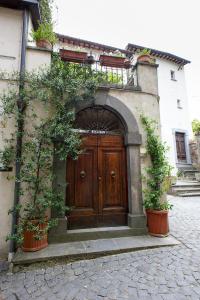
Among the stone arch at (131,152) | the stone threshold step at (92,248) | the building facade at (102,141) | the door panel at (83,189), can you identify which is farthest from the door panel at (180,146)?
the door panel at (83,189)

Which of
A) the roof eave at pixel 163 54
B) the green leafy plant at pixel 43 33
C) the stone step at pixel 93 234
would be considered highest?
the roof eave at pixel 163 54

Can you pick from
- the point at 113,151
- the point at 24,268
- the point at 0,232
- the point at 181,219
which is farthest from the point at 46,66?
the point at 181,219

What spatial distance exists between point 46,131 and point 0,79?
1.69 m

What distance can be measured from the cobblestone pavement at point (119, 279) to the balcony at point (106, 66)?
4005mm

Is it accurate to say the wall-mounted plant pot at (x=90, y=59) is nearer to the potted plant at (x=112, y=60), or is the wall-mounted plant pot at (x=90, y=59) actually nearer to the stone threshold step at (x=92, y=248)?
the potted plant at (x=112, y=60)

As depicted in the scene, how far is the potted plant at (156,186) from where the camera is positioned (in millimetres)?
4641

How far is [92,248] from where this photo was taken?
3.95m

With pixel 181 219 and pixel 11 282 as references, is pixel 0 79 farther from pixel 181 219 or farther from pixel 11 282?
pixel 181 219

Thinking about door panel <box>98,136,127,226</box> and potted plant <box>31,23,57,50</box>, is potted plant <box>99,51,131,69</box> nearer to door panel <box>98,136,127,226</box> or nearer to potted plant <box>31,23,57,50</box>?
potted plant <box>31,23,57,50</box>

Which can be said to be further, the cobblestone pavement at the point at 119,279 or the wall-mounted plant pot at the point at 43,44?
the wall-mounted plant pot at the point at 43,44

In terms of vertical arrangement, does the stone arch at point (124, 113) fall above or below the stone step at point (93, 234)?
above

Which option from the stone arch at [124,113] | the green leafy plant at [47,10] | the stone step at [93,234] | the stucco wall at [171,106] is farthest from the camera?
the stucco wall at [171,106]

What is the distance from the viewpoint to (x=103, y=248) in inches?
155

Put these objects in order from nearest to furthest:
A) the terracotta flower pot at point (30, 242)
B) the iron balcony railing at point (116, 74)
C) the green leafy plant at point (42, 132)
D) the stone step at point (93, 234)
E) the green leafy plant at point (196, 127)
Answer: the terracotta flower pot at point (30, 242) → the green leafy plant at point (42, 132) → the stone step at point (93, 234) → the iron balcony railing at point (116, 74) → the green leafy plant at point (196, 127)
